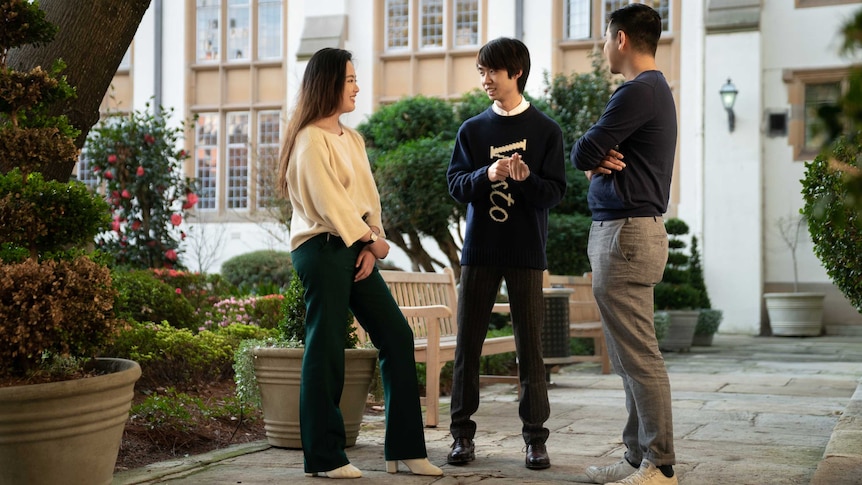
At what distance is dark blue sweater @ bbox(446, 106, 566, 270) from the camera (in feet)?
13.1

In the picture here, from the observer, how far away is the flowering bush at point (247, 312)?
845cm

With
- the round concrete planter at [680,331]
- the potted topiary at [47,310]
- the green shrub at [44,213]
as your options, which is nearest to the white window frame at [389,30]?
the round concrete planter at [680,331]

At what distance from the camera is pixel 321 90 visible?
3869 mm

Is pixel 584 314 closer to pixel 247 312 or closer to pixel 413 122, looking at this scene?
pixel 247 312

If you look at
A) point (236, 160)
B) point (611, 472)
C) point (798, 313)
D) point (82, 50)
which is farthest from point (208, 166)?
Answer: point (611, 472)

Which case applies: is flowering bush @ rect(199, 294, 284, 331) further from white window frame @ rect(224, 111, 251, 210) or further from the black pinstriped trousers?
white window frame @ rect(224, 111, 251, 210)

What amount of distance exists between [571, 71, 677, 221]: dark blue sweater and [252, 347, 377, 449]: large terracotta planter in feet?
4.69

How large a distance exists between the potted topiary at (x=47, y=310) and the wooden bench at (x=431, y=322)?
2230 mm

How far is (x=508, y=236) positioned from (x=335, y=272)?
0.77 m

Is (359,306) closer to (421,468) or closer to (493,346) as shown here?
(421,468)

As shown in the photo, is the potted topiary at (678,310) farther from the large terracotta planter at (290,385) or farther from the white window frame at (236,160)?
the white window frame at (236,160)

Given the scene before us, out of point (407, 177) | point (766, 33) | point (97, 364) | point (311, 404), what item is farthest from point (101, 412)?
point (766, 33)

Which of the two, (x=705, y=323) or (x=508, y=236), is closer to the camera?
(x=508, y=236)

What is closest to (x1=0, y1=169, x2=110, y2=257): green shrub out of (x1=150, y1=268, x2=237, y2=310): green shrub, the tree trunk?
the tree trunk
